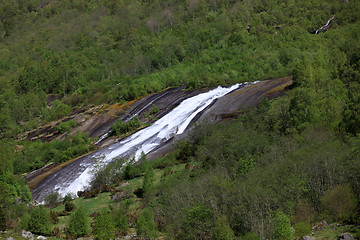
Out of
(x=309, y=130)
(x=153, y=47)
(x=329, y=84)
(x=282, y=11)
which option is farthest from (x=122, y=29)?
(x=309, y=130)

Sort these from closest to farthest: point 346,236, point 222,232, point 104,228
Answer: point 346,236 < point 222,232 < point 104,228

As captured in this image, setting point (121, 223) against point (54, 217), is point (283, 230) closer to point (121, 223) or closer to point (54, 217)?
point (121, 223)

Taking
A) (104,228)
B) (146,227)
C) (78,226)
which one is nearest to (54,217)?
(78,226)

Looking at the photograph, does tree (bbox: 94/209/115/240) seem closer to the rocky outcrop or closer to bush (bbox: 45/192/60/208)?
bush (bbox: 45/192/60/208)

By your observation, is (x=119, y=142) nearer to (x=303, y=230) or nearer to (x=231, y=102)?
(x=231, y=102)

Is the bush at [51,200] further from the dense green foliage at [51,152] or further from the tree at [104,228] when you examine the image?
the tree at [104,228]

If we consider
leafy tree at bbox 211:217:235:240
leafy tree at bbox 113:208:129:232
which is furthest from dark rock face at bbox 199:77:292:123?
leafy tree at bbox 211:217:235:240

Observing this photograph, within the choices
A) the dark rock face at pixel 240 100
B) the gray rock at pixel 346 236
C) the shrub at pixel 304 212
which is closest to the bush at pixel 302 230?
the shrub at pixel 304 212
